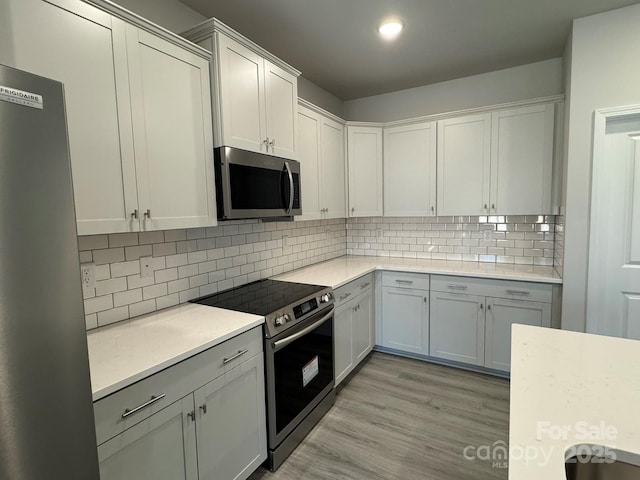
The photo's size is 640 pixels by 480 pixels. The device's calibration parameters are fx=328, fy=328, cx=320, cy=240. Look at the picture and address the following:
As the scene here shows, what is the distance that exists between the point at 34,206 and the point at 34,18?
2.82 feet

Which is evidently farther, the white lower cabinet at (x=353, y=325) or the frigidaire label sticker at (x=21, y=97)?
the white lower cabinet at (x=353, y=325)

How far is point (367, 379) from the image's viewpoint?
116 inches

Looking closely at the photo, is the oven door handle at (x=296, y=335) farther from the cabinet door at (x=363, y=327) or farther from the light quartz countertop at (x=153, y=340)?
the cabinet door at (x=363, y=327)

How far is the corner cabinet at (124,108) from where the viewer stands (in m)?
1.22

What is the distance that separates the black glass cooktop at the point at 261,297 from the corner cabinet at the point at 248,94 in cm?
96

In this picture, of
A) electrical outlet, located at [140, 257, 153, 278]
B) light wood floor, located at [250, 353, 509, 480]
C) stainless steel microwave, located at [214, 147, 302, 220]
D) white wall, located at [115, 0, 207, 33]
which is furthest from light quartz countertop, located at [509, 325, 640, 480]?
white wall, located at [115, 0, 207, 33]

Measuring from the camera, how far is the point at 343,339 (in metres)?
2.75

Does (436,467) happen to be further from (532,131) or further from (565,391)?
(532,131)

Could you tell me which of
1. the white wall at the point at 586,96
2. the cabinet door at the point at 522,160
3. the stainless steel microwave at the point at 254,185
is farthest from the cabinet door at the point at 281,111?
the white wall at the point at 586,96

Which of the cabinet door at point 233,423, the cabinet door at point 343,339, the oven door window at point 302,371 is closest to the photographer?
the cabinet door at point 233,423

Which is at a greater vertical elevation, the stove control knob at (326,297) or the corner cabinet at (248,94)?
the corner cabinet at (248,94)

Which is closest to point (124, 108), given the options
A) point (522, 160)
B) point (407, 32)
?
point (407, 32)

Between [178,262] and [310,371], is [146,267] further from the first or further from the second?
[310,371]

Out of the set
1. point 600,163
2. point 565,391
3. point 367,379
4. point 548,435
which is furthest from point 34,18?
point 600,163
